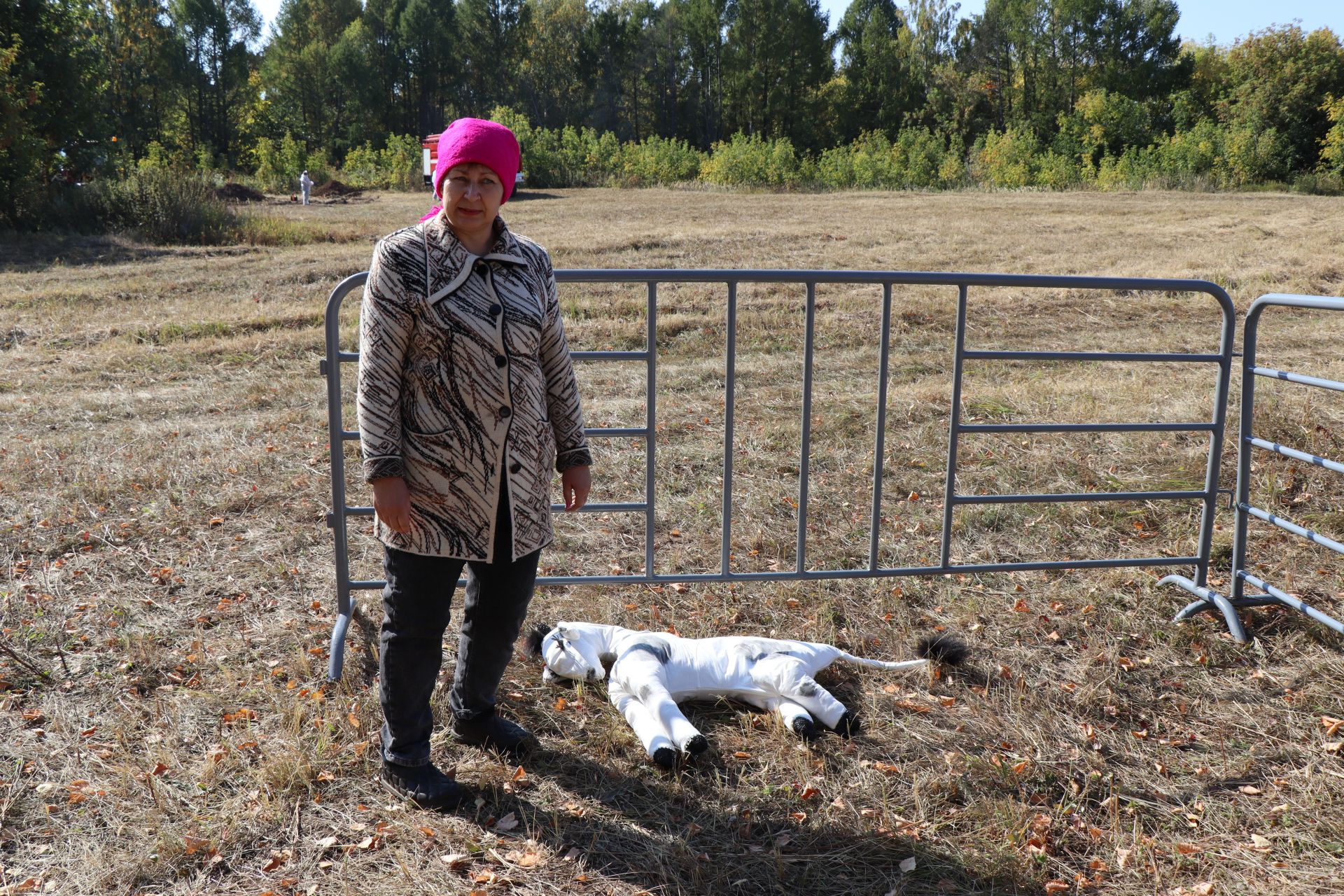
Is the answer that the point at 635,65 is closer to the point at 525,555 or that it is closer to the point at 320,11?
the point at 320,11

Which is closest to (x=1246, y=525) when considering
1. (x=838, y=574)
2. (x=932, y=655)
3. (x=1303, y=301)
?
(x=1303, y=301)

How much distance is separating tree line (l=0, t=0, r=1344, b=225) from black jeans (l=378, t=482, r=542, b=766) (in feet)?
102

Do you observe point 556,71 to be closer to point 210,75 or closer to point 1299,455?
point 210,75

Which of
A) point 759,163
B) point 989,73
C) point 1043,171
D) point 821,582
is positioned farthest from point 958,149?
point 821,582

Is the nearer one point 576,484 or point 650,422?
point 576,484

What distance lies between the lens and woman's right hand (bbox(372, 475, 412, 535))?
2576mm

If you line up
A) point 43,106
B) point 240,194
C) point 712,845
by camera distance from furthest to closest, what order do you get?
point 240,194, point 43,106, point 712,845

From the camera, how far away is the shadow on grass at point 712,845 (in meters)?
2.62

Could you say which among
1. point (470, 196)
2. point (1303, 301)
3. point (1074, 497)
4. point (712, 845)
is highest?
point (470, 196)

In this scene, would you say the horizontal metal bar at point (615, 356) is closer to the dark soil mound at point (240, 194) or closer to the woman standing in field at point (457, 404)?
the woman standing in field at point (457, 404)

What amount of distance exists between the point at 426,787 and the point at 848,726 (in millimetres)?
1363

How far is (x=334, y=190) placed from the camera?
108 feet

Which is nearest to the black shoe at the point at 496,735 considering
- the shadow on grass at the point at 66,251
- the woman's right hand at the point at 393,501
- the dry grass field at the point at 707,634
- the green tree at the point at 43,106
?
the dry grass field at the point at 707,634

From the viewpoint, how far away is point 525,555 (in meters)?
2.81
